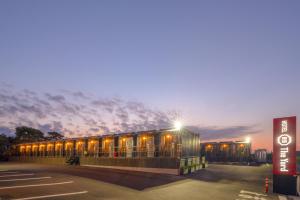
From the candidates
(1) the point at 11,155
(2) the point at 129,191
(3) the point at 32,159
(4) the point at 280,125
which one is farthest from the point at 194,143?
(1) the point at 11,155

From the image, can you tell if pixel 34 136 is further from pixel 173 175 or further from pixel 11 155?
pixel 173 175

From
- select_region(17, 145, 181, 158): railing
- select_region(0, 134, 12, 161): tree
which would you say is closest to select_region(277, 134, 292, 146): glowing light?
select_region(17, 145, 181, 158): railing

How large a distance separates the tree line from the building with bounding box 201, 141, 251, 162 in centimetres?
4716

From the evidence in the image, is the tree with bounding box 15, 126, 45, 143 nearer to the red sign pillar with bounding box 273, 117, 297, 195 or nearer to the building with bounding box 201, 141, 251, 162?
the building with bounding box 201, 141, 251, 162

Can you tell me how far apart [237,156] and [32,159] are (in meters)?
38.7

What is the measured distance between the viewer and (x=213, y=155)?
177 ft

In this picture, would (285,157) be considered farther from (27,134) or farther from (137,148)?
(27,134)

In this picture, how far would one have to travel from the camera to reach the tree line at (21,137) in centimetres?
6862

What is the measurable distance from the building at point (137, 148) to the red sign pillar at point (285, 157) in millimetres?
9692

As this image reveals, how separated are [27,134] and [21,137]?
2671mm

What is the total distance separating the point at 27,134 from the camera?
85750 mm

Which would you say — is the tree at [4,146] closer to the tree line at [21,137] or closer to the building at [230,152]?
the tree line at [21,137]

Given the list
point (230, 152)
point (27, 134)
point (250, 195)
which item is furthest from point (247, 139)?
point (27, 134)

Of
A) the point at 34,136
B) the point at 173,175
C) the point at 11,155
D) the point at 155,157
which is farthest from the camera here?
the point at 34,136
